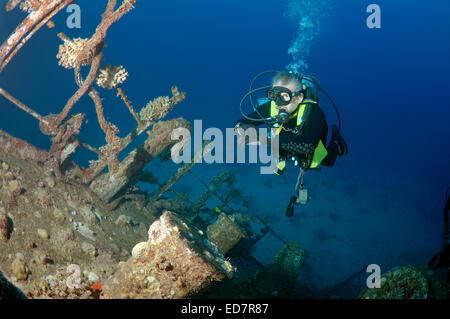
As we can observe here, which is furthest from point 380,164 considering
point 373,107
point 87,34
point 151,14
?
point 151,14

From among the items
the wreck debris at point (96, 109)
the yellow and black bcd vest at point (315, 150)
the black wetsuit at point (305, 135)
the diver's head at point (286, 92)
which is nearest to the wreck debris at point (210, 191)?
the wreck debris at point (96, 109)

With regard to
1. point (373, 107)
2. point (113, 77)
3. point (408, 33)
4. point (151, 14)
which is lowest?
point (113, 77)

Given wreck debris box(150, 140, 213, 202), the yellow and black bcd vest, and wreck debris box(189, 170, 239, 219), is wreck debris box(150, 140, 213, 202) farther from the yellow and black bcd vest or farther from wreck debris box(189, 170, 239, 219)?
the yellow and black bcd vest

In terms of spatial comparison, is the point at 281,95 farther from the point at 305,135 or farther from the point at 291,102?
the point at 305,135

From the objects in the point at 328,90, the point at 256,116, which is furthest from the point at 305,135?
the point at 328,90

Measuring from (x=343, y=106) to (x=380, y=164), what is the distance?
5348cm

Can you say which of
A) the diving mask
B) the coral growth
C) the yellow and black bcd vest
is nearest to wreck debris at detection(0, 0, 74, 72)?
the coral growth

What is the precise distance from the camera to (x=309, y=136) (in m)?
3.98

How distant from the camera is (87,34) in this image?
72062 mm

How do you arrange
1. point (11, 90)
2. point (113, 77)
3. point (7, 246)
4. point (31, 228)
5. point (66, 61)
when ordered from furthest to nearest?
point (11, 90) < point (113, 77) < point (66, 61) < point (31, 228) < point (7, 246)

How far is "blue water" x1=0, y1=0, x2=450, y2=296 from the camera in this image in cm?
1714

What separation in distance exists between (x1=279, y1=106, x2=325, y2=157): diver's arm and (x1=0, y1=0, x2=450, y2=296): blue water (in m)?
8.70

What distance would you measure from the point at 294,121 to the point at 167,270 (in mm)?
3041
